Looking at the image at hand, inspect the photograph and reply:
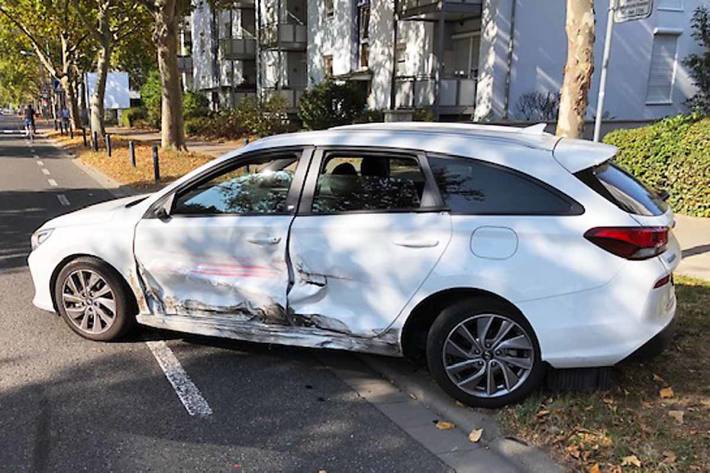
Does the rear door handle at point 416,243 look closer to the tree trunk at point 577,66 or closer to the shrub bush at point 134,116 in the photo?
the tree trunk at point 577,66

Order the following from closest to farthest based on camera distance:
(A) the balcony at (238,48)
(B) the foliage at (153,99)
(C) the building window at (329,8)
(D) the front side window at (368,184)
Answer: (D) the front side window at (368,184)
(C) the building window at (329,8)
(A) the balcony at (238,48)
(B) the foliage at (153,99)

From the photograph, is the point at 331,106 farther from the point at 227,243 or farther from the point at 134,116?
the point at 134,116

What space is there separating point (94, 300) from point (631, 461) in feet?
12.4

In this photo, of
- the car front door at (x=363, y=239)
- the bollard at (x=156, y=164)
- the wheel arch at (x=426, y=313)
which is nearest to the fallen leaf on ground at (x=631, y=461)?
the wheel arch at (x=426, y=313)

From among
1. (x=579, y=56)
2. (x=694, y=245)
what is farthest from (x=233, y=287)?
(x=694, y=245)

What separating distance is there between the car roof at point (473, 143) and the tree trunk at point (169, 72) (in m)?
14.3

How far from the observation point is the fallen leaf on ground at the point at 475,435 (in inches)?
135

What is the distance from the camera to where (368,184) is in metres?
4.07

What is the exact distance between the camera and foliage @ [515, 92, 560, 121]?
64.1ft

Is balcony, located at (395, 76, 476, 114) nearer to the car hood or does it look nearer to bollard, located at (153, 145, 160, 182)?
bollard, located at (153, 145, 160, 182)

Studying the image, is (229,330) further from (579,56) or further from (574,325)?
(579,56)

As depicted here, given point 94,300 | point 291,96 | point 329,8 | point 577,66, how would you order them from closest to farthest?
1. point 94,300
2. point 577,66
3. point 329,8
4. point 291,96

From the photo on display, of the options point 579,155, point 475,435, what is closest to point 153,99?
point 579,155

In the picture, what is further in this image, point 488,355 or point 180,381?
point 180,381
